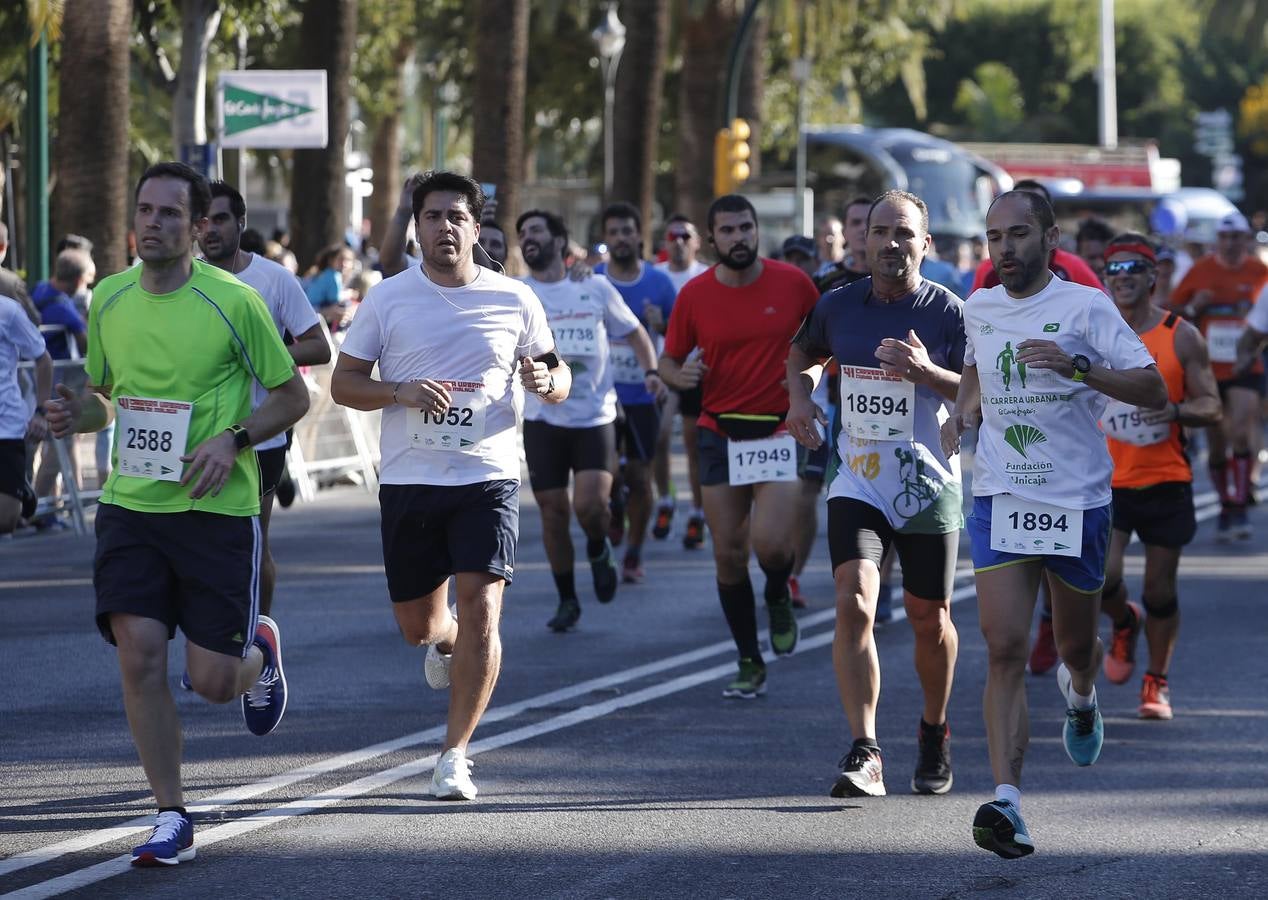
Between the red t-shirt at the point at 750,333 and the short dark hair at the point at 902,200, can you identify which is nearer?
the short dark hair at the point at 902,200

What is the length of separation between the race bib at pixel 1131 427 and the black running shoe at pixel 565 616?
116 inches

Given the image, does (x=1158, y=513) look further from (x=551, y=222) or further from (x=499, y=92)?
(x=499, y=92)

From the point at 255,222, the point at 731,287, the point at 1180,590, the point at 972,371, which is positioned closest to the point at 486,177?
the point at 1180,590

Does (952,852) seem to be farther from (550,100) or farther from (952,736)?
(550,100)

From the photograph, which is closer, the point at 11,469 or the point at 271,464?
the point at 271,464

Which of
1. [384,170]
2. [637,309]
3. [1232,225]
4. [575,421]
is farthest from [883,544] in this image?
[384,170]

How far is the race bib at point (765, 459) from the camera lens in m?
9.27

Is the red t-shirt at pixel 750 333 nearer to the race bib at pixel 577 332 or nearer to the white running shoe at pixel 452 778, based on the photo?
the race bib at pixel 577 332

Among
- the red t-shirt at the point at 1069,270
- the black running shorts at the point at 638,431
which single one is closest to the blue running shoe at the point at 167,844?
the red t-shirt at the point at 1069,270

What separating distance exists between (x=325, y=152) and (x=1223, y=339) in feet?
34.4

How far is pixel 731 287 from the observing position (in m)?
9.49

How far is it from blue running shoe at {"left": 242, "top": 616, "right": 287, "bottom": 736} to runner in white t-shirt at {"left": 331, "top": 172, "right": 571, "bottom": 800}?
447 millimetres

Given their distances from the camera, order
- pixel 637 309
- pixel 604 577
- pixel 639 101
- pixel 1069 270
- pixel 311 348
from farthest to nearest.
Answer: pixel 639 101
pixel 637 309
pixel 604 577
pixel 1069 270
pixel 311 348

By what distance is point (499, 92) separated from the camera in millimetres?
24328
